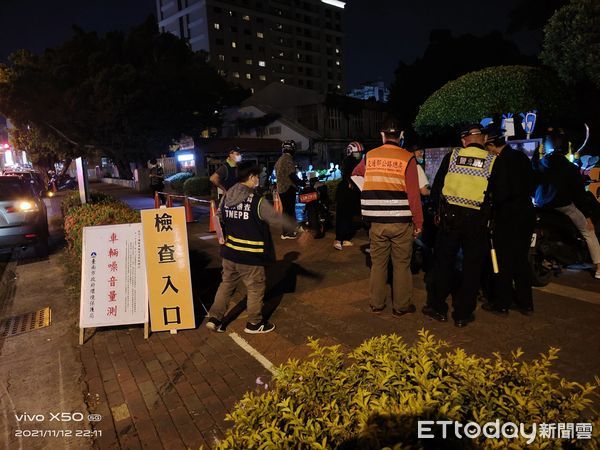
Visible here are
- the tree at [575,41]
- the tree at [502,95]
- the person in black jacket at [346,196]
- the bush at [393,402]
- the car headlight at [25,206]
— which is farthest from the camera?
the tree at [502,95]

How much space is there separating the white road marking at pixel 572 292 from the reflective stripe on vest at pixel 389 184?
97.6 inches

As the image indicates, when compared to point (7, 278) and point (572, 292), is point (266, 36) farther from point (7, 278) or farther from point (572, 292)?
point (572, 292)

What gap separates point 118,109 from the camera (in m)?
25.4

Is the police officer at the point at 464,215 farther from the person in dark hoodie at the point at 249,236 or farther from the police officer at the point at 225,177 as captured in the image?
the police officer at the point at 225,177

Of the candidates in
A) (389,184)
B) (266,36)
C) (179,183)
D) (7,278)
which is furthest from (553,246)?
(266,36)

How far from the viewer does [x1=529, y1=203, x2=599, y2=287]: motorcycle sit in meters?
5.69

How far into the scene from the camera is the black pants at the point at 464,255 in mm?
4324

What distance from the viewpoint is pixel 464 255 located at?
14.6 ft

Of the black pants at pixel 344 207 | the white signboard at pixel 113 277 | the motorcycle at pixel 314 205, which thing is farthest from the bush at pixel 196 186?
the white signboard at pixel 113 277

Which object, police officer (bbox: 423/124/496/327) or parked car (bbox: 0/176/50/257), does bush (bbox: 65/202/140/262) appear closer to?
parked car (bbox: 0/176/50/257)

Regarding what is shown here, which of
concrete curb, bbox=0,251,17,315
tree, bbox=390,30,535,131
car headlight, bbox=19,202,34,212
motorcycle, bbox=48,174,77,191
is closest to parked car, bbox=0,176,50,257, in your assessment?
car headlight, bbox=19,202,34,212

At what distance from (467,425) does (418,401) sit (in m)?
0.21

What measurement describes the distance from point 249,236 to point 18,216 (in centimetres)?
690

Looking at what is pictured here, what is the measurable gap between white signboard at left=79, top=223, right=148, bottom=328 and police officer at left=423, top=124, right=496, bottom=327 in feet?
11.0
